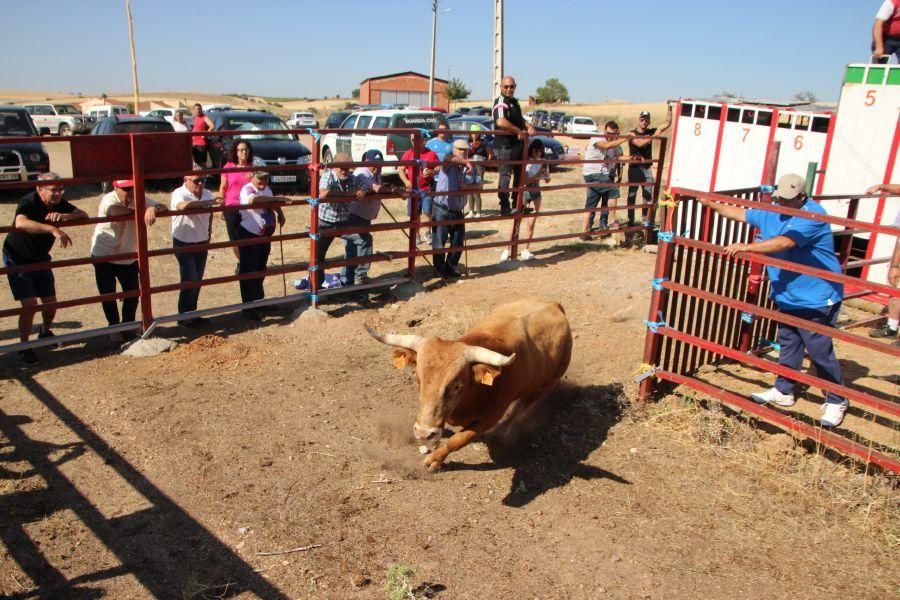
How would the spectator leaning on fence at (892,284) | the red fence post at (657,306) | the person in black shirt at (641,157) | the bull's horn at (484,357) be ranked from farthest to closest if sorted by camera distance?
the person in black shirt at (641,157), the spectator leaning on fence at (892,284), the red fence post at (657,306), the bull's horn at (484,357)

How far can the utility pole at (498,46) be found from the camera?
20.2 meters

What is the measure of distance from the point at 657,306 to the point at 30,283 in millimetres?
5594

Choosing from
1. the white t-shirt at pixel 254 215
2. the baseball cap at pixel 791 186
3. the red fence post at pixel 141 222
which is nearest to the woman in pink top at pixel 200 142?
the white t-shirt at pixel 254 215

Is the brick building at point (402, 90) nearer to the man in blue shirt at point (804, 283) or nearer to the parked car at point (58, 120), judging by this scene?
the parked car at point (58, 120)

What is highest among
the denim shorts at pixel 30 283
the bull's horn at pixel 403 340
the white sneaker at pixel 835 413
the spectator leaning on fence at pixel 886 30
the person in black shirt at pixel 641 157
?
the spectator leaning on fence at pixel 886 30

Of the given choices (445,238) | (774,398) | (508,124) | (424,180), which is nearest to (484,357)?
(774,398)

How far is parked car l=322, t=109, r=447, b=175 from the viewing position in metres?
18.3

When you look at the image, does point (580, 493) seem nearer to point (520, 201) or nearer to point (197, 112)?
point (520, 201)

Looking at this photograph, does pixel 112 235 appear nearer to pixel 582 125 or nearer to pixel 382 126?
pixel 382 126

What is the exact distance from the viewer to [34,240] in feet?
21.1

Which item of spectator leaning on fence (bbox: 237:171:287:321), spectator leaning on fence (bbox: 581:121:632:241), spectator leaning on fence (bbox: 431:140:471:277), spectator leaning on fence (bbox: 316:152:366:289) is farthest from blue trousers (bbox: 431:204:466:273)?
spectator leaning on fence (bbox: 581:121:632:241)

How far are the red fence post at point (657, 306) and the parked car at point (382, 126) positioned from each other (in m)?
12.5

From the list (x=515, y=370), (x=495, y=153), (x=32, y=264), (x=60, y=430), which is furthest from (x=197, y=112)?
(x=515, y=370)

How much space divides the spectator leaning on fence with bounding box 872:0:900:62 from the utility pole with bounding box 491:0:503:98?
11.4 metres
